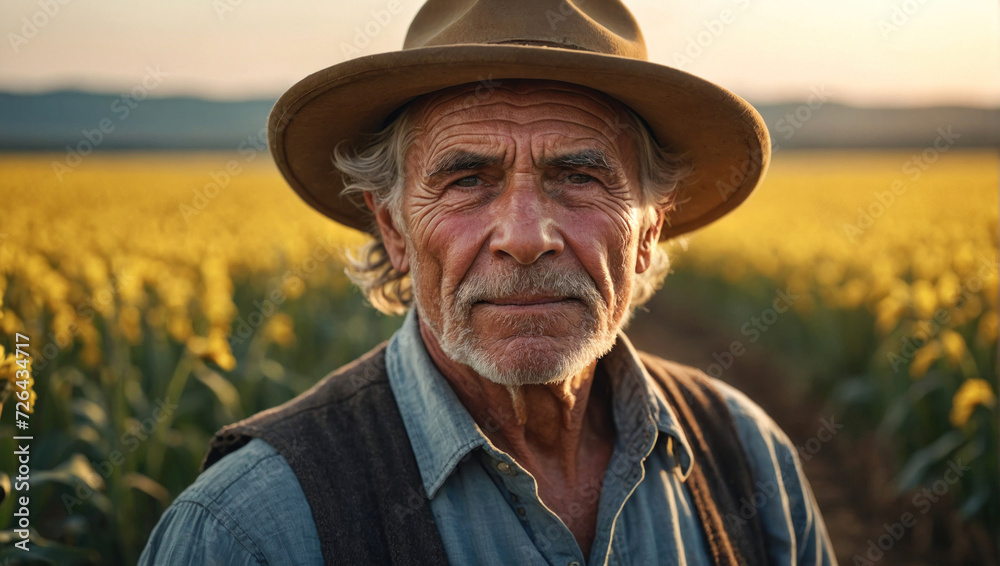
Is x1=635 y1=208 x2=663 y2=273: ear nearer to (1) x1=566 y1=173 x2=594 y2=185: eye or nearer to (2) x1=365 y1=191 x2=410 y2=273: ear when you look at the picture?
(1) x1=566 y1=173 x2=594 y2=185: eye

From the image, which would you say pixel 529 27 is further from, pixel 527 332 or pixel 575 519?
pixel 575 519

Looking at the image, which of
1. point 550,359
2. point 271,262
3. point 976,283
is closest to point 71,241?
point 271,262

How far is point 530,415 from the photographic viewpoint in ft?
7.01

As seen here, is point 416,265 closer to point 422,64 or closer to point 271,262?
point 422,64

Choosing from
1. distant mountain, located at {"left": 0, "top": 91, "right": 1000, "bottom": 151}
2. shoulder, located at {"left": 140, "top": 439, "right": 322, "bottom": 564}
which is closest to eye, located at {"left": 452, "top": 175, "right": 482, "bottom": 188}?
shoulder, located at {"left": 140, "top": 439, "right": 322, "bottom": 564}

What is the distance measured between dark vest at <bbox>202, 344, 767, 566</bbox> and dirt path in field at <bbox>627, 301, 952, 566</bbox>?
365 cm

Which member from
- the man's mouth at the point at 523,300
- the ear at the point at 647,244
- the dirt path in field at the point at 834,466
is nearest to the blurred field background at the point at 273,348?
the dirt path in field at the point at 834,466

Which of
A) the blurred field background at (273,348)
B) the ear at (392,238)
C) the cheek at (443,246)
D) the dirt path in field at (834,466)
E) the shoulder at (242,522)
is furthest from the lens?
the dirt path in field at (834,466)

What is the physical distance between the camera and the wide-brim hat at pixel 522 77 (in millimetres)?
1846

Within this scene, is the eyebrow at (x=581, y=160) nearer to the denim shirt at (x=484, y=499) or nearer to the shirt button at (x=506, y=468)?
the denim shirt at (x=484, y=499)

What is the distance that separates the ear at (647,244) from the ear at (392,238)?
30.4 inches

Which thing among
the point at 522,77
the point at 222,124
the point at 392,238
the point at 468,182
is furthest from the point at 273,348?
the point at 222,124

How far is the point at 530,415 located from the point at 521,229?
61 cm

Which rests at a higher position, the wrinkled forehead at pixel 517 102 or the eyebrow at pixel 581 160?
the wrinkled forehead at pixel 517 102
